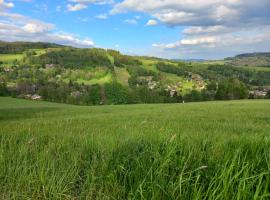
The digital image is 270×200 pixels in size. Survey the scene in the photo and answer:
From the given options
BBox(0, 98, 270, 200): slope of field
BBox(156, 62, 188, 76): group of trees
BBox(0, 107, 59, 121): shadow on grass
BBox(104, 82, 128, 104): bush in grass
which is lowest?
BBox(104, 82, 128, 104): bush in grass

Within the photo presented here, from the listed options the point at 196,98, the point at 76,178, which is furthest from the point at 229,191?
the point at 196,98

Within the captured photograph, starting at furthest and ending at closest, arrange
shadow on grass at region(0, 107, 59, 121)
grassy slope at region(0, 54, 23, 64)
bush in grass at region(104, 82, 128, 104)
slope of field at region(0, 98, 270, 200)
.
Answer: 1. grassy slope at region(0, 54, 23, 64)
2. bush in grass at region(104, 82, 128, 104)
3. shadow on grass at region(0, 107, 59, 121)
4. slope of field at region(0, 98, 270, 200)

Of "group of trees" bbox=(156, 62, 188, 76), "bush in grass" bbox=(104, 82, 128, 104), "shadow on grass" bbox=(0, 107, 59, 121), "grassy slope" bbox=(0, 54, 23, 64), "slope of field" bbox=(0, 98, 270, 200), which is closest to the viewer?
"slope of field" bbox=(0, 98, 270, 200)

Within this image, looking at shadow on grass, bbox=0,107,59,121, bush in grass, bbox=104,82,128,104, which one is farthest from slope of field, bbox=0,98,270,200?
bush in grass, bbox=104,82,128,104

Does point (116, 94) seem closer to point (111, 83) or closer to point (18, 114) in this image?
point (111, 83)

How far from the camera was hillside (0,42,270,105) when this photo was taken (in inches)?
4390

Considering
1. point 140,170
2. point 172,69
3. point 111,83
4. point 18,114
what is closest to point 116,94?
point 111,83

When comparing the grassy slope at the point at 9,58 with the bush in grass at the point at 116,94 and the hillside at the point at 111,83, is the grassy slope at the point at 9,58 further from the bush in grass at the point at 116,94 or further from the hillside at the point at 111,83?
the bush in grass at the point at 116,94

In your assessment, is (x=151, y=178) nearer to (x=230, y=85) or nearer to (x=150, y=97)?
(x=230, y=85)

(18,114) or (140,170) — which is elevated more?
(140,170)

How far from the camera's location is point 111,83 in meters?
138

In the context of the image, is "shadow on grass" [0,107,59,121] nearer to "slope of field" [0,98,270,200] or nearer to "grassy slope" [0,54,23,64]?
"slope of field" [0,98,270,200]

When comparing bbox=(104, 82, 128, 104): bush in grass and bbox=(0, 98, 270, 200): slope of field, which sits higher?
bbox=(0, 98, 270, 200): slope of field

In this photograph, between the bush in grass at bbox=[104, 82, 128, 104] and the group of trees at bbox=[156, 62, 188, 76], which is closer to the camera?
the bush in grass at bbox=[104, 82, 128, 104]
